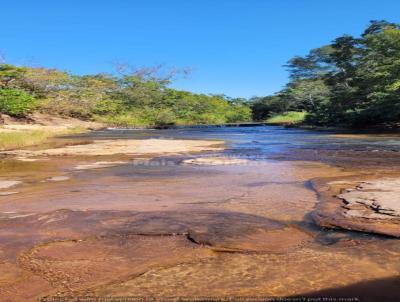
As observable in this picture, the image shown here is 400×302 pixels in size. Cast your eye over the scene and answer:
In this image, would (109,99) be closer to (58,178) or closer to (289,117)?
(289,117)

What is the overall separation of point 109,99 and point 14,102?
2030cm

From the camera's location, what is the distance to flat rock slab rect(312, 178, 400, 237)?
16.7 ft

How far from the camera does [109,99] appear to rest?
187ft

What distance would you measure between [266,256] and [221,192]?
130 inches

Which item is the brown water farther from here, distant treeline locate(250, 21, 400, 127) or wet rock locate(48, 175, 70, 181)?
distant treeline locate(250, 21, 400, 127)

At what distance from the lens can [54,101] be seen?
4453cm

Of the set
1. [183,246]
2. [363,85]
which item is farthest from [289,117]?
[183,246]

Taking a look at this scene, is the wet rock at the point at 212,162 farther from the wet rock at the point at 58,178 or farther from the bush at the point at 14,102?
the bush at the point at 14,102

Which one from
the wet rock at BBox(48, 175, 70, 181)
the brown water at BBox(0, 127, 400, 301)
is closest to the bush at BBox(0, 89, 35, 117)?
the wet rock at BBox(48, 175, 70, 181)

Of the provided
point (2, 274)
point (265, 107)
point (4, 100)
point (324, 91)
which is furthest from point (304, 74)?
point (2, 274)

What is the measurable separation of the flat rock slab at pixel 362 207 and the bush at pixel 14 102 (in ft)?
112

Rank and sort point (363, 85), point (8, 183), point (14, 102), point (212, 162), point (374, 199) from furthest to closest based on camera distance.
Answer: point (14, 102)
point (363, 85)
point (212, 162)
point (8, 183)
point (374, 199)

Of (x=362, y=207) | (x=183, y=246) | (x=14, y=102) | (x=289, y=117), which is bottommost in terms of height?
(x=183, y=246)

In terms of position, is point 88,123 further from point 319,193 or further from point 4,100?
point 319,193
